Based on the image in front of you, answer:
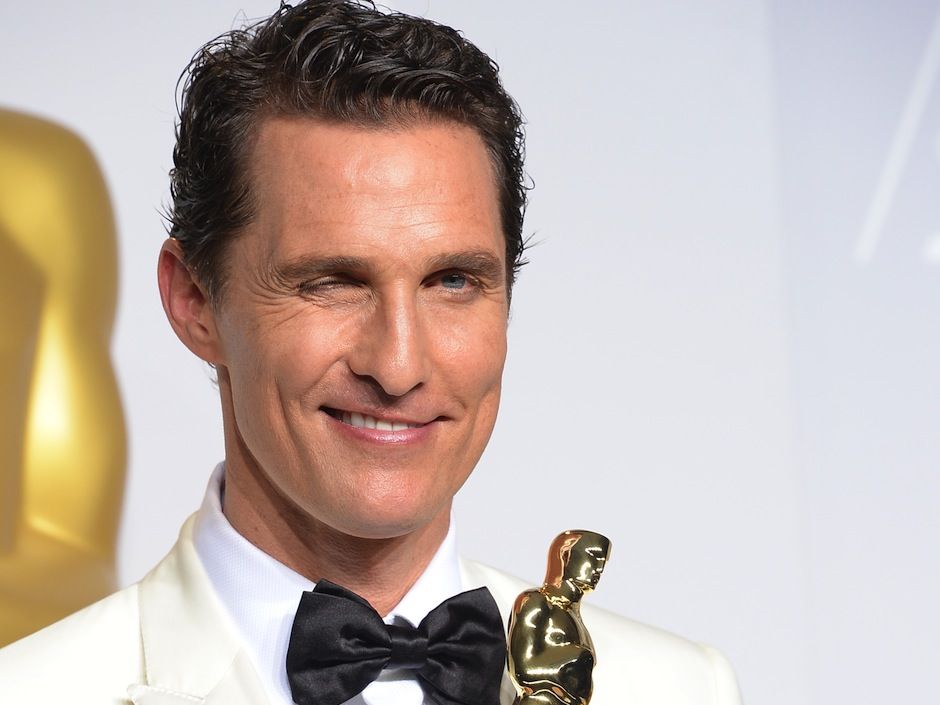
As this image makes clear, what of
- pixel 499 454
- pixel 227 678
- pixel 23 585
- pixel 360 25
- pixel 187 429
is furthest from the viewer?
pixel 499 454

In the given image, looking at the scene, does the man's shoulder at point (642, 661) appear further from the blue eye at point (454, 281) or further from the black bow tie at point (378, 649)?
the blue eye at point (454, 281)

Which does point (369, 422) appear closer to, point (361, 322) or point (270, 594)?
point (361, 322)

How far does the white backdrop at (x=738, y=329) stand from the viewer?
2.87m

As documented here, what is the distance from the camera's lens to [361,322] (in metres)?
1.72

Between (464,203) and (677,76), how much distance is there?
1300 millimetres

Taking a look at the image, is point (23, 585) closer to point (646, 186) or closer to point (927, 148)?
point (646, 186)

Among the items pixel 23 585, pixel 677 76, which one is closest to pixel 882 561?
pixel 677 76

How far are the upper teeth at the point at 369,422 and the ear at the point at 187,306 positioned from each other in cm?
22

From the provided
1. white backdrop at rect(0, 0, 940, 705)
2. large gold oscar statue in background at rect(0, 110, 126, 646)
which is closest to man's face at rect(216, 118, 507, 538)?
large gold oscar statue in background at rect(0, 110, 126, 646)

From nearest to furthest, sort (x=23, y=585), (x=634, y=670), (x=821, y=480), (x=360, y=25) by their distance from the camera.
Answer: (x=360, y=25)
(x=634, y=670)
(x=23, y=585)
(x=821, y=480)

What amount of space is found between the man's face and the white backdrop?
40.4 inches

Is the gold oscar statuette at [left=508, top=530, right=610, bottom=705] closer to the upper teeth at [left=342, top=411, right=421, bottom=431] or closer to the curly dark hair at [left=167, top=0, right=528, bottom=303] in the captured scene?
the upper teeth at [left=342, top=411, right=421, bottom=431]

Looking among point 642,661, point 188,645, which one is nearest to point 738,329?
point 642,661

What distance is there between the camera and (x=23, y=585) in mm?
2369
